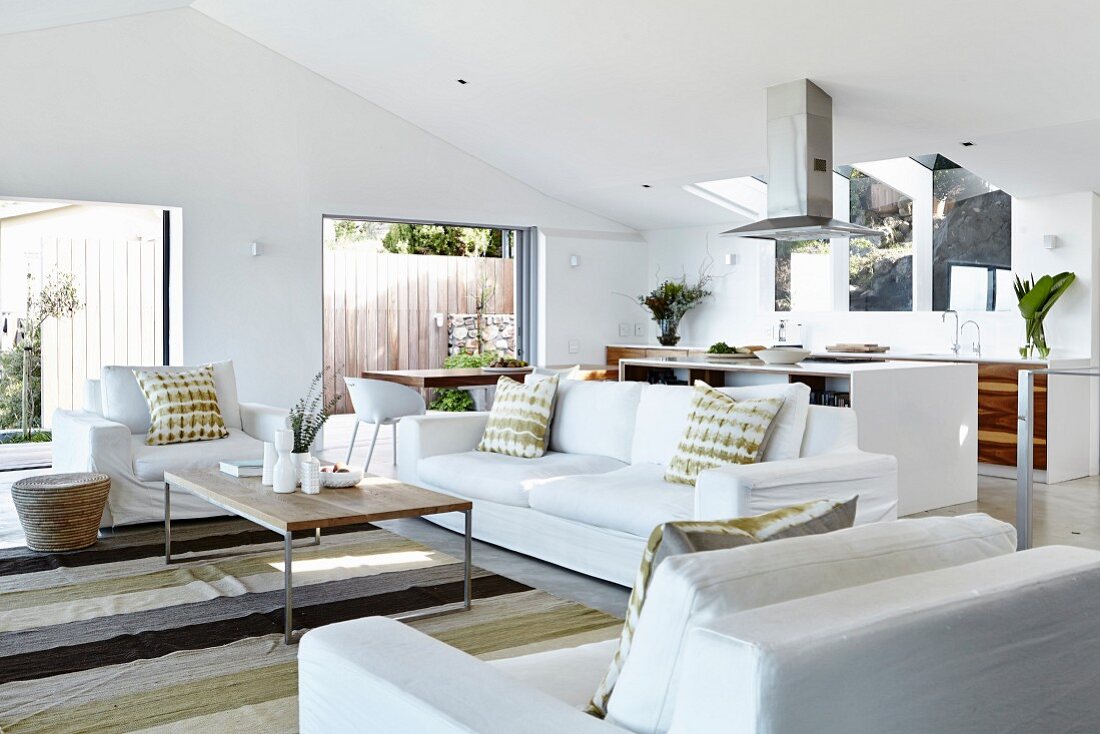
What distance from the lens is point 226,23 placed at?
7504mm

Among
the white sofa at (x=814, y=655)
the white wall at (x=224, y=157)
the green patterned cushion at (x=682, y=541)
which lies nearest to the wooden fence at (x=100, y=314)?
the white wall at (x=224, y=157)

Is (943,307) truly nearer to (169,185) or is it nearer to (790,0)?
(790,0)

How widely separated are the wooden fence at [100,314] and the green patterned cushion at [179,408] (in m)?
2.83

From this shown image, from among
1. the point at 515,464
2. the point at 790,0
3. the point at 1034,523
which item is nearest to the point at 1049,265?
the point at 1034,523

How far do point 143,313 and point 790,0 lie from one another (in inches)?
233

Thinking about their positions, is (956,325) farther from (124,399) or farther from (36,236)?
(36,236)

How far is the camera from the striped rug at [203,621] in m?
2.86

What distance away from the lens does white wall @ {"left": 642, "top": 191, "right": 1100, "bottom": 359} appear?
6.99 m

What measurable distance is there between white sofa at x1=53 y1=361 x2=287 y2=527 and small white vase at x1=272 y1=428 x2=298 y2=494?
1.50 meters

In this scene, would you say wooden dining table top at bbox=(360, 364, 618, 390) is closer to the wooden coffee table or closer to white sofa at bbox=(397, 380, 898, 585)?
white sofa at bbox=(397, 380, 898, 585)

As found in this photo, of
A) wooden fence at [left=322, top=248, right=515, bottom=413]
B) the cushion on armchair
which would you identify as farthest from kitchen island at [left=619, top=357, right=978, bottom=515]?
wooden fence at [left=322, top=248, right=515, bottom=413]

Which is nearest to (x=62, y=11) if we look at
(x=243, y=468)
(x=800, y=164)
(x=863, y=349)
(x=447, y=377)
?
(x=447, y=377)

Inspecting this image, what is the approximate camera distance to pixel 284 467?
4.02 m

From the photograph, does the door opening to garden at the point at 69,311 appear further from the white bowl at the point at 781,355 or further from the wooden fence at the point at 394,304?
the white bowl at the point at 781,355
